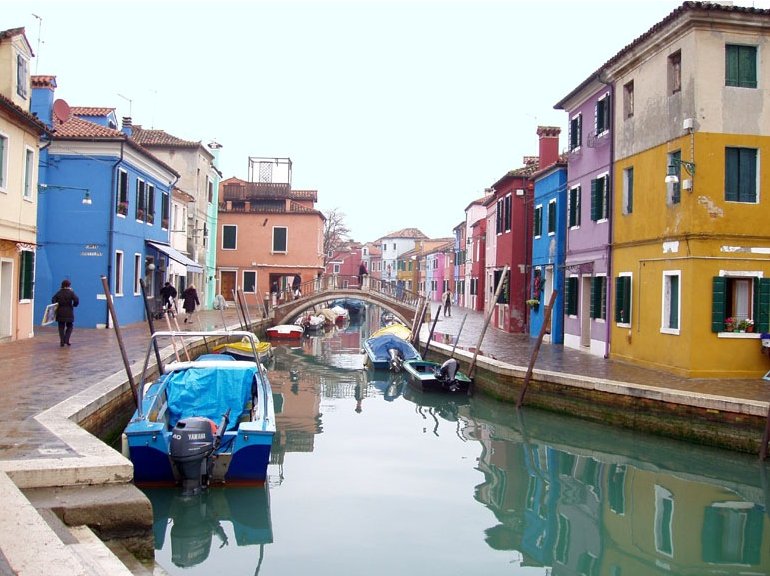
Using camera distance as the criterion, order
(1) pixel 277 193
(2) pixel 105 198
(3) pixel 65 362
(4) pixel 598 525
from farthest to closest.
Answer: (1) pixel 277 193 → (2) pixel 105 198 → (3) pixel 65 362 → (4) pixel 598 525

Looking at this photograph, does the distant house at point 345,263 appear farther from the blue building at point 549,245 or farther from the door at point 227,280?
the blue building at point 549,245

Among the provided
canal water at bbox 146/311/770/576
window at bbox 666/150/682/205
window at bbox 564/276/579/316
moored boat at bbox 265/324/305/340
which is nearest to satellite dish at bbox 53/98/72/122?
canal water at bbox 146/311/770/576

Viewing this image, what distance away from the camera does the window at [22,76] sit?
17594mm

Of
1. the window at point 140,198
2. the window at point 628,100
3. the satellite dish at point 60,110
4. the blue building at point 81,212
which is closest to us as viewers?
the window at point 628,100

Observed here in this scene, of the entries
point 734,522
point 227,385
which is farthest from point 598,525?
point 227,385

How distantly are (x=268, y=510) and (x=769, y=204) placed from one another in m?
11.1

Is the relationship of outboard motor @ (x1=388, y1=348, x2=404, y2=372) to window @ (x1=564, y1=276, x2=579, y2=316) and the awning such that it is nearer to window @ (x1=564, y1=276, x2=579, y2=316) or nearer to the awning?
window @ (x1=564, y1=276, x2=579, y2=316)

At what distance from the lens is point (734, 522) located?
30.3 ft

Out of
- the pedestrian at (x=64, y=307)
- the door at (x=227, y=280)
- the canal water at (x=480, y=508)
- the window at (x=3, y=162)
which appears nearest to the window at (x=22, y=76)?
the window at (x=3, y=162)

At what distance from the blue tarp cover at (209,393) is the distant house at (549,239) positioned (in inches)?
487

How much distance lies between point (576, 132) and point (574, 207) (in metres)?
2.06

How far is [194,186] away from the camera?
1426 inches

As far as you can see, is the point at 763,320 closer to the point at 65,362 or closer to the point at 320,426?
the point at 320,426

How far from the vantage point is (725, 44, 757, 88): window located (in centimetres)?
1469
